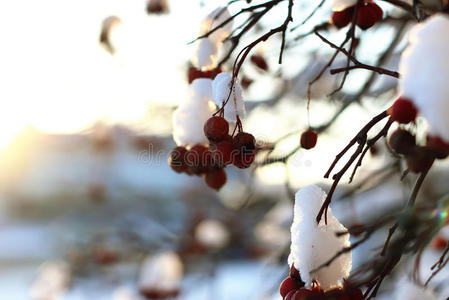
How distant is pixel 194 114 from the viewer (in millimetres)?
1282

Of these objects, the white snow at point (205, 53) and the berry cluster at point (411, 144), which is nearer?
the berry cluster at point (411, 144)

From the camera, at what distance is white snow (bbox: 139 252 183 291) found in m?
3.07

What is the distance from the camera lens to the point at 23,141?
1317cm

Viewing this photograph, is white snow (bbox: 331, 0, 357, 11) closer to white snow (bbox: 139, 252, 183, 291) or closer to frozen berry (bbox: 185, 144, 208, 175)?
frozen berry (bbox: 185, 144, 208, 175)

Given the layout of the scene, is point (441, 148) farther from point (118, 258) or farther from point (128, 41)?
point (118, 258)

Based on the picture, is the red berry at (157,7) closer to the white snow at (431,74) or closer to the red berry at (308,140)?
the red berry at (308,140)

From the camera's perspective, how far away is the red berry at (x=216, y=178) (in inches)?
49.6

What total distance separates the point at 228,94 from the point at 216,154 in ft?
0.48

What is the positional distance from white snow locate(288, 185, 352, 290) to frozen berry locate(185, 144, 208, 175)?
0.97 ft

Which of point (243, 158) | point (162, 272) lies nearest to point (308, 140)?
point (243, 158)

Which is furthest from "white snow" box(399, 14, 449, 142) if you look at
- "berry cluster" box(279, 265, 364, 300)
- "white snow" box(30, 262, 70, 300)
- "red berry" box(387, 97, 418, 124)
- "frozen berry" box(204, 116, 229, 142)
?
"white snow" box(30, 262, 70, 300)

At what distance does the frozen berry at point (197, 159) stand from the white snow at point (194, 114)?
4cm

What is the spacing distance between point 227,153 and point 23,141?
1341 cm

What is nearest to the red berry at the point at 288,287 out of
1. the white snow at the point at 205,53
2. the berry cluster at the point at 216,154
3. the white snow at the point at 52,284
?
the berry cluster at the point at 216,154
